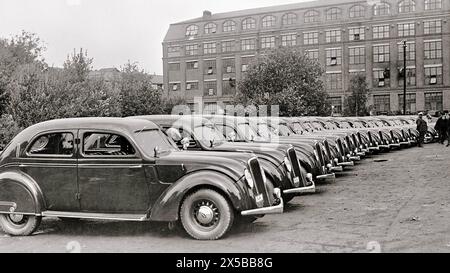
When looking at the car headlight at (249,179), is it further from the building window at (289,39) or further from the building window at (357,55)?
the building window at (289,39)

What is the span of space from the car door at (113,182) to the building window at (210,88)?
62337mm

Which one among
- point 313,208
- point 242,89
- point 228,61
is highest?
point 228,61

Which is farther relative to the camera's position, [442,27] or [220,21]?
[220,21]

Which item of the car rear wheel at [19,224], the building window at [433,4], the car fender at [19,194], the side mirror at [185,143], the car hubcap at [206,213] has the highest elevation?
the building window at [433,4]

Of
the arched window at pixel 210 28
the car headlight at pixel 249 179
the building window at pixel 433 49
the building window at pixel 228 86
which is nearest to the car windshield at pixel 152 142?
the car headlight at pixel 249 179

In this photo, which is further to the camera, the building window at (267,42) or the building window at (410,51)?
the building window at (267,42)

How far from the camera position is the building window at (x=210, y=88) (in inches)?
2717

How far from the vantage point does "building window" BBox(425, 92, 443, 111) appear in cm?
5641

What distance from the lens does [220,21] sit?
6806 cm

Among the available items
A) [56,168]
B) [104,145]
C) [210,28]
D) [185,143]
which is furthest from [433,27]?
[56,168]
